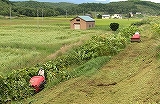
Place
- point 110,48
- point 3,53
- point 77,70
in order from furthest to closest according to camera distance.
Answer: point 3,53, point 110,48, point 77,70

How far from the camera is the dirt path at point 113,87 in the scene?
9969 mm

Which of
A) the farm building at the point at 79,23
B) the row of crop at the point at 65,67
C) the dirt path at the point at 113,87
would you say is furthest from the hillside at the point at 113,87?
the farm building at the point at 79,23

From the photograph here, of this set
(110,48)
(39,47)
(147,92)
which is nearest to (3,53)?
(39,47)

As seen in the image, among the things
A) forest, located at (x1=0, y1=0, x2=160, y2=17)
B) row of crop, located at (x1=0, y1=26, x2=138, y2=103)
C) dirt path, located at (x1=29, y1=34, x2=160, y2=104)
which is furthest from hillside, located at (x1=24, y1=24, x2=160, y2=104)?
forest, located at (x1=0, y1=0, x2=160, y2=17)

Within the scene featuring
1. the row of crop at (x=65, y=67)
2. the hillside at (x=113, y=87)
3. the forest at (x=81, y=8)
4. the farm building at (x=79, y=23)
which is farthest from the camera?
the forest at (x=81, y=8)

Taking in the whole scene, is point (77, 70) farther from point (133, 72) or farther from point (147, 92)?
point (147, 92)

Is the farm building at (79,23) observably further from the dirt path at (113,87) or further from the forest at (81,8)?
the forest at (81,8)

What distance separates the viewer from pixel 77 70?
14648 millimetres

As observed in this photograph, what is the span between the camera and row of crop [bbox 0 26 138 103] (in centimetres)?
1163

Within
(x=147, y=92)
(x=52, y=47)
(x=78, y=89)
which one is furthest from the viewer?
(x=52, y=47)

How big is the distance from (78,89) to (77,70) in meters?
3.21

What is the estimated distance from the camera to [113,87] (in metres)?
11.6

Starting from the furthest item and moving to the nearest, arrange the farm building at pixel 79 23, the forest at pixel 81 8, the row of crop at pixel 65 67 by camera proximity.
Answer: the forest at pixel 81 8
the farm building at pixel 79 23
the row of crop at pixel 65 67

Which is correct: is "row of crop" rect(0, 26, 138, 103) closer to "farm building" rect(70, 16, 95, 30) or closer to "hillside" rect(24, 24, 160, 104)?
"hillside" rect(24, 24, 160, 104)
